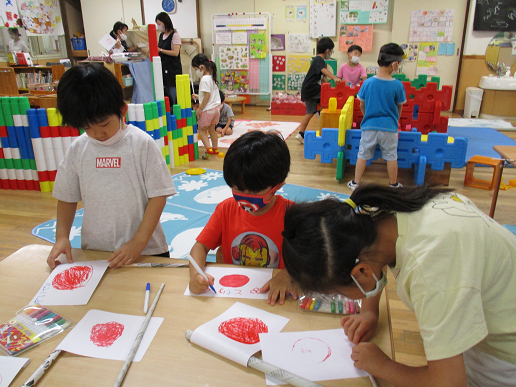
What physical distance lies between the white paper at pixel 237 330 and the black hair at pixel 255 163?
318 millimetres

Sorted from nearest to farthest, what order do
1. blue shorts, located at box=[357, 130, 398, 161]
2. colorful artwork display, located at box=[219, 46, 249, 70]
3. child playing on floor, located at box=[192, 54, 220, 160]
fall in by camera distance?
blue shorts, located at box=[357, 130, 398, 161] < child playing on floor, located at box=[192, 54, 220, 160] < colorful artwork display, located at box=[219, 46, 249, 70]

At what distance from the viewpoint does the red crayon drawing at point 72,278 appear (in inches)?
38.1

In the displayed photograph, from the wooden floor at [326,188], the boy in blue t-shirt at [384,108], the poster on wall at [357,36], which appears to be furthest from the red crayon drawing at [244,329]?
the poster on wall at [357,36]

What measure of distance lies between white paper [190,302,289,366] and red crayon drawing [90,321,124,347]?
167mm

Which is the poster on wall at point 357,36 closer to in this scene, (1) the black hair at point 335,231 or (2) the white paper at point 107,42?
(2) the white paper at point 107,42

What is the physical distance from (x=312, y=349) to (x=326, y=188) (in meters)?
2.48

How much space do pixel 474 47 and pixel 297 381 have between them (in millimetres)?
6727

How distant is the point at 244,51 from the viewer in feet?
22.4

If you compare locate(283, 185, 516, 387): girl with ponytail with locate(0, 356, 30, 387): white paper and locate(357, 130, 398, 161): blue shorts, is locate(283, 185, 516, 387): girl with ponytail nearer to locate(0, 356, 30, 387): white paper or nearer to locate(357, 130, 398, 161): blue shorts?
locate(0, 356, 30, 387): white paper

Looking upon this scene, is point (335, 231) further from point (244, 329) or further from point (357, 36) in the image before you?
point (357, 36)

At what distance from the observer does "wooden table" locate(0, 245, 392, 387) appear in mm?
692

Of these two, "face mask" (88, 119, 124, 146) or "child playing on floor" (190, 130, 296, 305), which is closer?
"child playing on floor" (190, 130, 296, 305)

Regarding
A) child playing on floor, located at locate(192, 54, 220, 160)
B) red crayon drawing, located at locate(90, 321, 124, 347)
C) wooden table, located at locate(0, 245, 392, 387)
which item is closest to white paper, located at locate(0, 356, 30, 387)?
wooden table, located at locate(0, 245, 392, 387)

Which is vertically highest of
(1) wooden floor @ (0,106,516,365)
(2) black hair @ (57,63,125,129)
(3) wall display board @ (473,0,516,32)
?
(3) wall display board @ (473,0,516,32)
